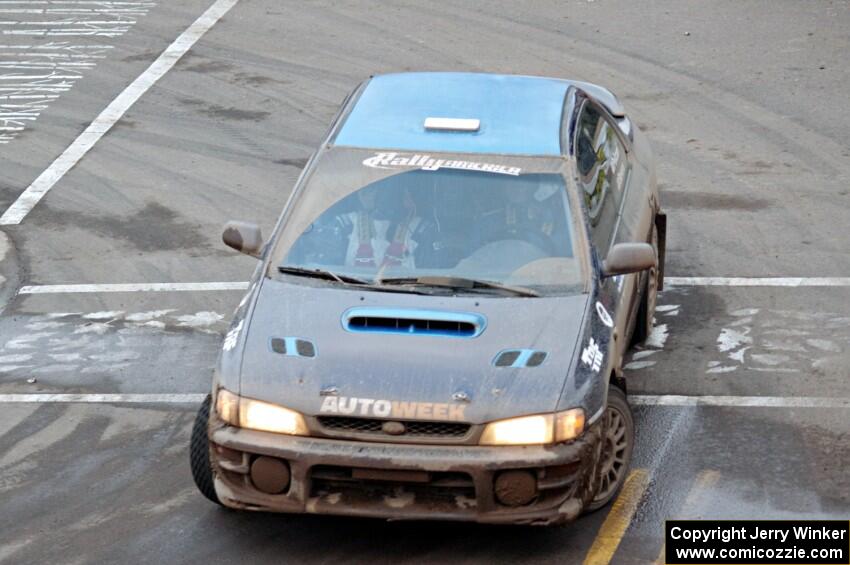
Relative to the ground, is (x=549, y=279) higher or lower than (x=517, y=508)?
higher

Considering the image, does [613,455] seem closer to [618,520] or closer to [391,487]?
[618,520]

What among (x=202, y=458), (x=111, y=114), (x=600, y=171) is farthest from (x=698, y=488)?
(x=111, y=114)

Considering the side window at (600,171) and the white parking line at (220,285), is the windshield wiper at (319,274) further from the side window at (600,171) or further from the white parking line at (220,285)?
the white parking line at (220,285)

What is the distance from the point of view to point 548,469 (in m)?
6.84

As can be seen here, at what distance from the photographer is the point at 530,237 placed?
317 inches

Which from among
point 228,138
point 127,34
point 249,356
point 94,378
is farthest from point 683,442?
point 127,34

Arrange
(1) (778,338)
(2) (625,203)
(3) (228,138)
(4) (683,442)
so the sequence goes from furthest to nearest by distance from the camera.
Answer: (3) (228,138) < (1) (778,338) < (2) (625,203) < (4) (683,442)

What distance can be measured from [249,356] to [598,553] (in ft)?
6.28

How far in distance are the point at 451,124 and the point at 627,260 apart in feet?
4.75

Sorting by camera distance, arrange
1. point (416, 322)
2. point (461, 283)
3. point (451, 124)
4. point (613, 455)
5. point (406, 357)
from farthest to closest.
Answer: point (451, 124)
point (461, 283)
point (613, 455)
point (416, 322)
point (406, 357)

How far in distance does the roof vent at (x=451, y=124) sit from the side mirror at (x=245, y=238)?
1.20m

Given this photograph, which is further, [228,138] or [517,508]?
[228,138]

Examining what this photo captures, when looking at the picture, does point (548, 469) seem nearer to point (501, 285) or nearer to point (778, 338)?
point (501, 285)

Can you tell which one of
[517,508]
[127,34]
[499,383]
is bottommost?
[127,34]
